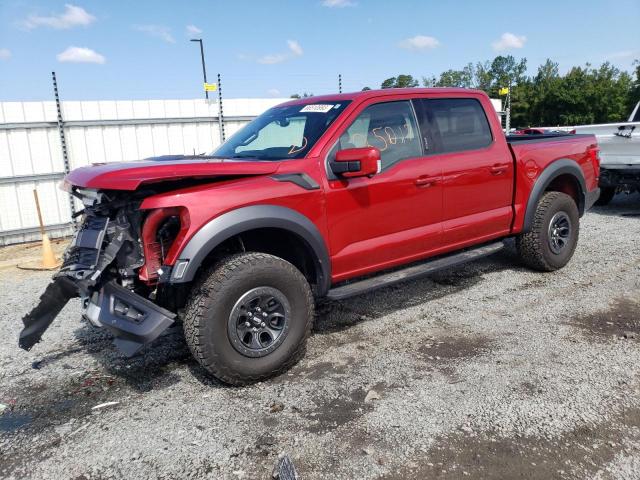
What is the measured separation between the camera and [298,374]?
3551mm

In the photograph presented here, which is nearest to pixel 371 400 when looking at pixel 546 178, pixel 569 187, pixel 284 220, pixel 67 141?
pixel 284 220

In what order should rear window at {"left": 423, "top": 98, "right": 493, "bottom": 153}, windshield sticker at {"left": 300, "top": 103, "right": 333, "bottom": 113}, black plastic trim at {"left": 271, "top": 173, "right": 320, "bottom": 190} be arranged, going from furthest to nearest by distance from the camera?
rear window at {"left": 423, "top": 98, "right": 493, "bottom": 153}
windshield sticker at {"left": 300, "top": 103, "right": 333, "bottom": 113}
black plastic trim at {"left": 271, "top": 173, "right": 320, "bottom": 190}

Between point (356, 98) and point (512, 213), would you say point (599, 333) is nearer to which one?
point (512, 213)

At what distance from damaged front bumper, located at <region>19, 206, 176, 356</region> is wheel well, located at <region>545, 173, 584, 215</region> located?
14.7 ft

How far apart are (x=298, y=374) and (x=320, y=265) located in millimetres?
778

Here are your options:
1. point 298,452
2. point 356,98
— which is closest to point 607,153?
point 356,98

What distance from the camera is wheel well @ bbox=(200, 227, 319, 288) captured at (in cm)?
347

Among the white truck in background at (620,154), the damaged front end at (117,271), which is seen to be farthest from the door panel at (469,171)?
the white truck in background at (620,154)

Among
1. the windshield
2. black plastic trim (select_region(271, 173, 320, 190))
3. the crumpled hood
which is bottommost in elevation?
black plastic trim (select_region(271, 173, 320, 190))

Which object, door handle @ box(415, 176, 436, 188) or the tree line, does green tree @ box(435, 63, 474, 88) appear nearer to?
Answer: the tree line

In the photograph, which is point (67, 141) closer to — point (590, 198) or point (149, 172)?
point (149, 172)

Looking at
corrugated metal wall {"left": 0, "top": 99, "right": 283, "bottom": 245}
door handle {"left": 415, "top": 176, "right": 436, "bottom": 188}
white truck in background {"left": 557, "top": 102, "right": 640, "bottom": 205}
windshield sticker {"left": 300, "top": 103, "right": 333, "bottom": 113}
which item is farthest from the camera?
corrugated metal wall {"left": 0, "top": 99, "right": 283, "bottom": 245}

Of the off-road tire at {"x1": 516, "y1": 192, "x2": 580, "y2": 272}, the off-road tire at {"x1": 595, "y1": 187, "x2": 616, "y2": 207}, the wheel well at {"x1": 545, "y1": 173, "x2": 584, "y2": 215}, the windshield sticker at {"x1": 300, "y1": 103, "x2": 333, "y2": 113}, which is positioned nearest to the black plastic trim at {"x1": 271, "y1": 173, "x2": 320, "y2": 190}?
the windshield sticker at {"x1": 300, "y1": 103, "x2": 333, "y2": 113}

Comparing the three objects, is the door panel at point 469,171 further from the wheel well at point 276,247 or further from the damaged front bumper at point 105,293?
the damaged front bumper at point 105,293
